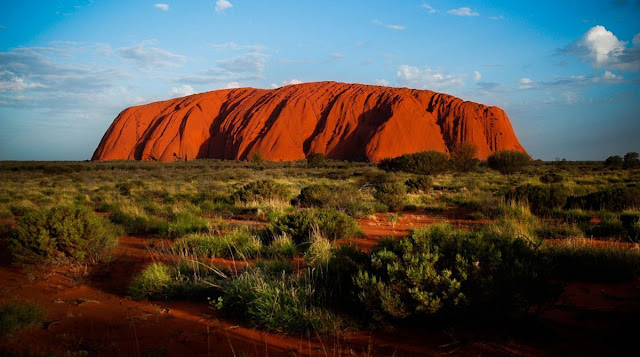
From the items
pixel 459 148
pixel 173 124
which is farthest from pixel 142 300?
pixel 173 124

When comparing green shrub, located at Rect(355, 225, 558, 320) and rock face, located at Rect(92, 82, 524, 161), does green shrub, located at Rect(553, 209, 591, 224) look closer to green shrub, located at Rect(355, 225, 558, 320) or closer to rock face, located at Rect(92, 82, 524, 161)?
green shrub, located at Rect(355, 225, 558, 320)

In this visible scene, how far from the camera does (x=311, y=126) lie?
237ft

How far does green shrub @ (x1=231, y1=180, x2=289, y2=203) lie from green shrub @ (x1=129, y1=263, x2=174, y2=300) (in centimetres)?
759

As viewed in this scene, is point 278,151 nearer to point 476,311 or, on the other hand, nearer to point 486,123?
point 486,123

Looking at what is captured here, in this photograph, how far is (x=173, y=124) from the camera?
77438 millimetres

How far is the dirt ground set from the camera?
277cm

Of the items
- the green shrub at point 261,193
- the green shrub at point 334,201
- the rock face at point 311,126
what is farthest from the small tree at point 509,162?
the rock face at point 311,126

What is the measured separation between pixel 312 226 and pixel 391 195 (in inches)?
244

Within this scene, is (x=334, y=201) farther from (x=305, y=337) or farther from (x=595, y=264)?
(x=305, y=337)

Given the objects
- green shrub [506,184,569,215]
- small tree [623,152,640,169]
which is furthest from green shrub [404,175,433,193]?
small tree [623,152,640,169]

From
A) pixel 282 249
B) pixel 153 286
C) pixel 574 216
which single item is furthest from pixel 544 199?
pixel 153 286

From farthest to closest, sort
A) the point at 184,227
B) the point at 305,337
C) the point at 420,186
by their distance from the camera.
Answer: the point at 420,186 < the point at 184,227 < the point at 305,337

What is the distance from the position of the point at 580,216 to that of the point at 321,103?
70246 mm

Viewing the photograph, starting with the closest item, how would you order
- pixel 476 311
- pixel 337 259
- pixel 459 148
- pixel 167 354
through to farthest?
pixel 167 354 → pixel 476 311 → pixel 337 259 → pixel 459 148
